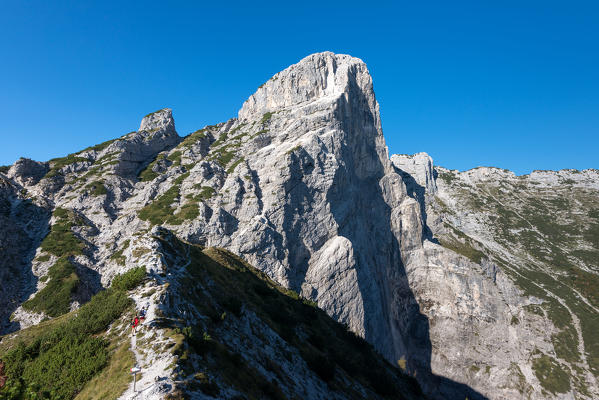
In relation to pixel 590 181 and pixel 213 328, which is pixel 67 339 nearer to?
pixel 213 328

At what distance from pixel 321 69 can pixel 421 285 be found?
74.0m

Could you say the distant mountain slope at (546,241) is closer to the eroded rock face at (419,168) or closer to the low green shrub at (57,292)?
the eroded rock face at (419,168)

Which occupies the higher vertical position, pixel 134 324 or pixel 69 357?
pixel 134 324

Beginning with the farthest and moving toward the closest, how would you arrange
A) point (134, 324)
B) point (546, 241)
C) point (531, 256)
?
1. point (546, 241)
2. point (531, 256)
3. point (134, 324)

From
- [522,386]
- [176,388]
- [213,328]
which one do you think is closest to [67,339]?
[213,328]

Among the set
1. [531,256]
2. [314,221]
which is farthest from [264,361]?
[531,256]

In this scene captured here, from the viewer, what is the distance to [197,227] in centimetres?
5206

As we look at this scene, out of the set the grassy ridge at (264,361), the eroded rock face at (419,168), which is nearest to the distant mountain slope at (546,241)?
the eroded rock face at (419,168)

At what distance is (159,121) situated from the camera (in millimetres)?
94688

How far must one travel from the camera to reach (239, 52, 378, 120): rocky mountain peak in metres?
85.8

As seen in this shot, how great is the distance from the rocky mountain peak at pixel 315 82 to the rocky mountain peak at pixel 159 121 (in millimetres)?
28611

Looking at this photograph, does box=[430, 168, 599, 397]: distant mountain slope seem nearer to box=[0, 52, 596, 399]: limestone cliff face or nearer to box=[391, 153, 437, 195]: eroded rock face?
box=[0, 52, 596, 399]: limestone cliff face

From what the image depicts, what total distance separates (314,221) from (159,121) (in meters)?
68.8

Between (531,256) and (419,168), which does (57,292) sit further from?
(419,168)
